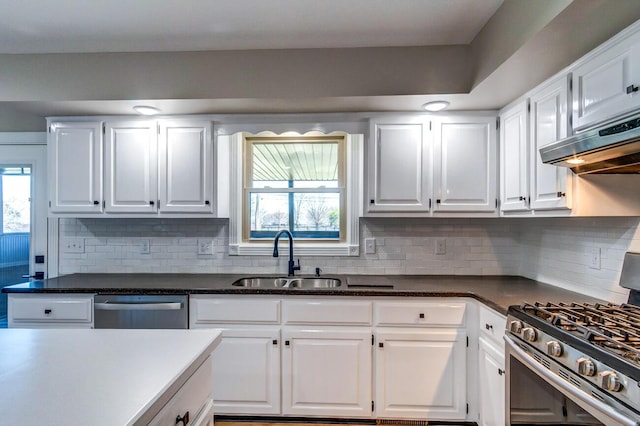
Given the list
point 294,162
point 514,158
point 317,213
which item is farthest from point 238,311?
point 514,158

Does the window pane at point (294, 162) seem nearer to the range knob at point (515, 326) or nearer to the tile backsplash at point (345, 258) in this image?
the tile backsplash at point (345, 258)

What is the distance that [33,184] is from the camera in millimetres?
3035

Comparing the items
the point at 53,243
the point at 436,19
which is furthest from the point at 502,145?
the point at 53,243

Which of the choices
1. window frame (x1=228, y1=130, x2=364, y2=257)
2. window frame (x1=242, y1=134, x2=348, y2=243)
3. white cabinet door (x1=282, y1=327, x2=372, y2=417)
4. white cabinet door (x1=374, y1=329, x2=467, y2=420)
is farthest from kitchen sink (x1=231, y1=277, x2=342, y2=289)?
white cabinet door (x1=374, y1=329, x2=467, y2=420)

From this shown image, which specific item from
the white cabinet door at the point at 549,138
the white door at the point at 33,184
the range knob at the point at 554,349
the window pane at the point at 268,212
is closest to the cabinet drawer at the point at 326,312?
the window pane at the point at 268,212

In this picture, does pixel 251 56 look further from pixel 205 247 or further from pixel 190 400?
pixel 190 400

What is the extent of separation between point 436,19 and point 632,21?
34.7 inches

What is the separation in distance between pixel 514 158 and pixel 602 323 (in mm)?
1145

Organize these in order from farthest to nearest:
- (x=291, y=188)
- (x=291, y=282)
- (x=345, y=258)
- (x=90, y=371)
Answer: (x=291, y=188) → (x=345, y=258) → (x=291, y=282) → (x=90, y=371)

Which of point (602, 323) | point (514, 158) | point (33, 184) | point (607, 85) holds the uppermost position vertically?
point (607, 85)

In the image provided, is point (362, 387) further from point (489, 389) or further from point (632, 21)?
point (632, 21)

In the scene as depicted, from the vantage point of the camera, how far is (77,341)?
4.12 ft

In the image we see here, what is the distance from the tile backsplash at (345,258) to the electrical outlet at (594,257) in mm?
515

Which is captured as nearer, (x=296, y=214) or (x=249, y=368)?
(x=249, y=368)
